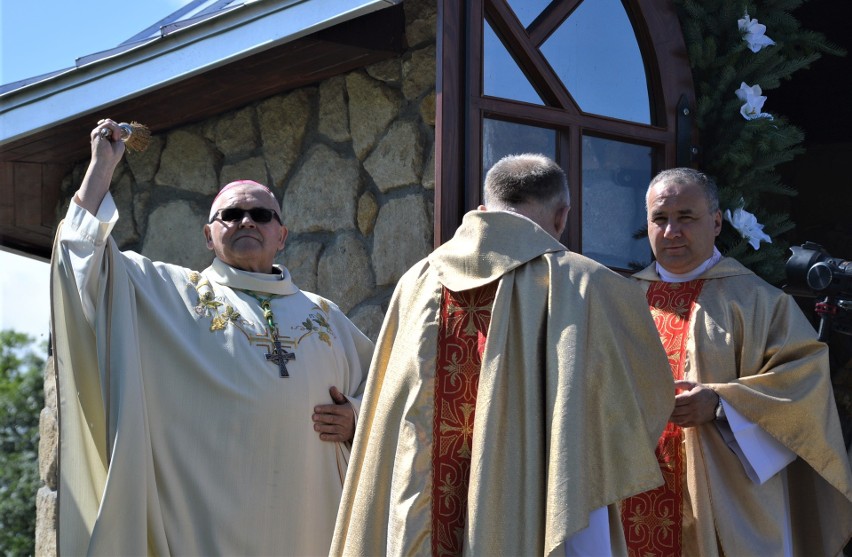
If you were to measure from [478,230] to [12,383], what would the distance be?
1511cm

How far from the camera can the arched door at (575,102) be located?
16.6 feet

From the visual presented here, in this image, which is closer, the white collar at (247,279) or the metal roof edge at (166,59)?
the white collar at (247,279)

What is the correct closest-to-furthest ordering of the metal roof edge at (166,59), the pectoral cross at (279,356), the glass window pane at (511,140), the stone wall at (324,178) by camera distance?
the pectoral cross at (279,356), the glass window pane at (511,140), the metal roof edge at (166,59), the stone wall at (324,178)

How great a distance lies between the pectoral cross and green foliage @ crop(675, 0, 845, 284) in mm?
2083

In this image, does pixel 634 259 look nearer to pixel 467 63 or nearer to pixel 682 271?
pixel 682 271

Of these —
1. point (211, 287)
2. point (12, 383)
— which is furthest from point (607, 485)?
point (12, 383)

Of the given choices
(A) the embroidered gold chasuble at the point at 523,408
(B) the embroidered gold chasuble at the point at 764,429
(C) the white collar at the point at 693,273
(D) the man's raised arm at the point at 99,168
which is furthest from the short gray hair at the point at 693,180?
(D) the man's raised arm at the point at 99,168

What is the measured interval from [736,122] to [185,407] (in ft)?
A: 9.15

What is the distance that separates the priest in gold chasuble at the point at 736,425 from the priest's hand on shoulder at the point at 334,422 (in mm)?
1039

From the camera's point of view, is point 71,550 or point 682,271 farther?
point 682,271

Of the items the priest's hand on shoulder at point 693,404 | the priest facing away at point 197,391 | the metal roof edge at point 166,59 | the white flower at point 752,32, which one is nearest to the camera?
the priest facing away at point 197,391

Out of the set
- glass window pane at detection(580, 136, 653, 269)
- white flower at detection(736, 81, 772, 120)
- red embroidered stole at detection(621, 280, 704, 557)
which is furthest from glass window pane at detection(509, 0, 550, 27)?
red embroidered stole at detection(621, 280, 704, 557)

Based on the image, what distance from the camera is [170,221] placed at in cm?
651

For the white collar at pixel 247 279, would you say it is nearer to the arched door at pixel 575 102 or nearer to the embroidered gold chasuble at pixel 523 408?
the arched door at pixel 575 102
